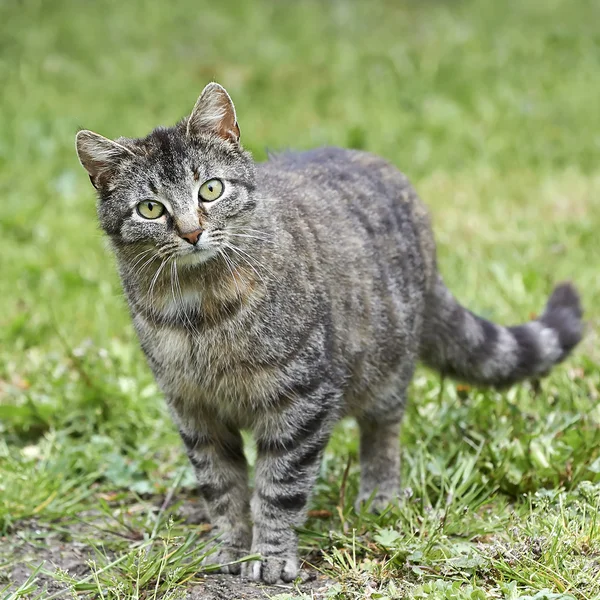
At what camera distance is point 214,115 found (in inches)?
121

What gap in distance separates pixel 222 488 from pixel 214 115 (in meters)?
1.33

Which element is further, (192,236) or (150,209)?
(150,209)

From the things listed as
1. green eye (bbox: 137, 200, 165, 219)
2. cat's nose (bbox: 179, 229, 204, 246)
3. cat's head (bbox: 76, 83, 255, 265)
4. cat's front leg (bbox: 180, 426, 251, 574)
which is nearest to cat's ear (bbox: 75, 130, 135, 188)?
cat's head (bbox: 76, 83, 255, 265)

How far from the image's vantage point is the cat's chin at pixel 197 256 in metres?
2.86

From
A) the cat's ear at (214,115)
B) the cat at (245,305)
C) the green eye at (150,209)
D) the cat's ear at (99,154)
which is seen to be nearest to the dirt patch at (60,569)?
the cat at (245,305)

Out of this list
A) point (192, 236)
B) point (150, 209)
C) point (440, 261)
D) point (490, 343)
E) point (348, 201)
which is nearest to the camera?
point (192, 236)

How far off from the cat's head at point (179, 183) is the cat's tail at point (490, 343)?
1.24 m

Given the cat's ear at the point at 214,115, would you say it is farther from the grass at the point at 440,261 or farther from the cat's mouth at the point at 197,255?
the grass at the point at 440,261

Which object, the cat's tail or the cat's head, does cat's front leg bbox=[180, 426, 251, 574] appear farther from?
the cat's tail

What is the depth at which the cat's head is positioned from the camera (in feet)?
9.43

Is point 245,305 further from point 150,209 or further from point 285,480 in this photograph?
point 285,480

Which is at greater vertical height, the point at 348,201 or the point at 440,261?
the point at 348,201

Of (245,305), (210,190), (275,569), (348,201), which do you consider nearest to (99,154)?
(210,190)

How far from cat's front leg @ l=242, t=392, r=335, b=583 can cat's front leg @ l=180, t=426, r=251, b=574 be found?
12 cm
